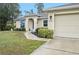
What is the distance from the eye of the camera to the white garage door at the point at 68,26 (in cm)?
778

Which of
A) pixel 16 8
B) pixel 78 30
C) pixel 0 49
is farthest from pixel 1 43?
pixel 78 30

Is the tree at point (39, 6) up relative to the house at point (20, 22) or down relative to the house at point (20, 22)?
up

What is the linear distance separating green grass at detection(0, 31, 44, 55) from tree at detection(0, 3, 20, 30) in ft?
1.45

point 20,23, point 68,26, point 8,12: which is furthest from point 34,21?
point 68,26

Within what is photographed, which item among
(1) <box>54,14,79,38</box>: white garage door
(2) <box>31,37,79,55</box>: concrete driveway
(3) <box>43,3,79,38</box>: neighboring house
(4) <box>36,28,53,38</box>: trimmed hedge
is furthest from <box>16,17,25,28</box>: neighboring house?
(1) <box>54,14,79,38</box>: white garage door

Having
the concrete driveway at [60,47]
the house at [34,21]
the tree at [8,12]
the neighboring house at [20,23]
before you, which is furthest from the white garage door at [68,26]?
the tree at [8,12]

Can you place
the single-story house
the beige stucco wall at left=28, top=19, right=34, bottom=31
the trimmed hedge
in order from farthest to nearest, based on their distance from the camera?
1. the trimmed hedge
2. the single-story house
3. the beige stucco wall at left=28, top=19, right=34, bottom=31

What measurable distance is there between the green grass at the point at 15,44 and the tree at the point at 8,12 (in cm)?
44

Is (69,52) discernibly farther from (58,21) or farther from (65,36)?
(58,21)

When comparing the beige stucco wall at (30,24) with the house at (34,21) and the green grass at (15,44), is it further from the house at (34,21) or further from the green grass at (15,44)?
the green grass at (15,44)

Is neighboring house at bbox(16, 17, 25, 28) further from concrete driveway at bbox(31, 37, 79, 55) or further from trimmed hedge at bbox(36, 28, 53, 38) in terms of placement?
concrete driveway at bbox(31, 37, 79, 55)

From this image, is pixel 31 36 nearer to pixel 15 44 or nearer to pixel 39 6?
pixel 15 44

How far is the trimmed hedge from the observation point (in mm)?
7949
